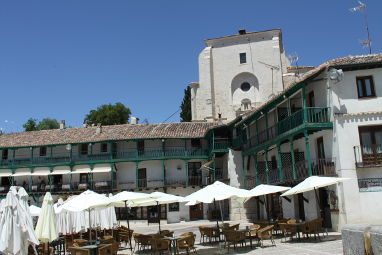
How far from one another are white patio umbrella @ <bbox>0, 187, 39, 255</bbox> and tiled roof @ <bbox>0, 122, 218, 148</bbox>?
2864cm

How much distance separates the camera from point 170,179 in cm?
3984

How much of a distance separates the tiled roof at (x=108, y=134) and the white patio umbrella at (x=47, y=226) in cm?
2564

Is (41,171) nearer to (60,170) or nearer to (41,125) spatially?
(60,170)

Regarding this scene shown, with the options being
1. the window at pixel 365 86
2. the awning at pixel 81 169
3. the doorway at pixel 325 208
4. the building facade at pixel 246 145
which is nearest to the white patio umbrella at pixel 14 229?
the building facade at pixel 246 145

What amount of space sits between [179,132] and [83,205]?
2622 cm

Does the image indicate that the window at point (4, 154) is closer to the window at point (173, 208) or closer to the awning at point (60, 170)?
the awning at point (60, 170)

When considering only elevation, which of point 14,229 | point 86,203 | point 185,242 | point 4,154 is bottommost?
point 185,242

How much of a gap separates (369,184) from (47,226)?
1413cm

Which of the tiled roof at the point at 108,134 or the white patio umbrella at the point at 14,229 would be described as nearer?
the white patio umbrella at the point at 14,229

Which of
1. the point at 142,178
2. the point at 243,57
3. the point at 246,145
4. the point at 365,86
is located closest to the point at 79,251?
the point at 365,86

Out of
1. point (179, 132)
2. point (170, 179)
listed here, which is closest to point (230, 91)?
point (179, 132)

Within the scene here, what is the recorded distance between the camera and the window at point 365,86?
20.5m

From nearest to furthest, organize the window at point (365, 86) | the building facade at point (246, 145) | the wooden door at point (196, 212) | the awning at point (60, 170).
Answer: the building facade at point (246, 145) → the window at point (365, 86) → the wooden door at point (196, 212) → the awning at point (60, 170)

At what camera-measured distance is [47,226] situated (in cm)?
1320
